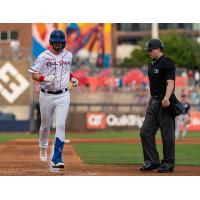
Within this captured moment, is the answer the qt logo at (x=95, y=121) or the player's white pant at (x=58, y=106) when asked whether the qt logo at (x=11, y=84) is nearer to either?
the qt logo at (x=95, y=121)

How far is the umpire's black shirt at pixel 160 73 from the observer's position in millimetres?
11102

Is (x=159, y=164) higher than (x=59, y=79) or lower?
lower

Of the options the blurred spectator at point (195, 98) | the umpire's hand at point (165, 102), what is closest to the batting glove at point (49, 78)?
the umpire's hand at point (165, 102)

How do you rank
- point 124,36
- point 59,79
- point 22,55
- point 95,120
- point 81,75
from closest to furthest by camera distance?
1. point 59,79
2. point 95,120
3. point 22,55
4. point 81,75
5. point 124,36

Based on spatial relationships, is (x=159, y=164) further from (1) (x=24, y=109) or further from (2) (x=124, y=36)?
(2) (x=124, y=36)

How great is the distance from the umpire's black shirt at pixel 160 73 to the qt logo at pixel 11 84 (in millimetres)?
27490

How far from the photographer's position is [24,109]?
3831 centimetres

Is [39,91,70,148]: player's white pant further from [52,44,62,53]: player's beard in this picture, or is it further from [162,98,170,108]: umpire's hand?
[162,98,170,108]: umpire's hand

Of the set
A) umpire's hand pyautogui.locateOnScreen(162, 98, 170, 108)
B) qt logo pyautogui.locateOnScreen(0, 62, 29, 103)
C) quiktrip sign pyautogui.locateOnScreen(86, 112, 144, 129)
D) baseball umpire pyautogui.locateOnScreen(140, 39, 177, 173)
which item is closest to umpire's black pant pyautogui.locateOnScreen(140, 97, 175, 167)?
baseball umpire pyautogui.locateOnScreen(140, 39, 177, 173)

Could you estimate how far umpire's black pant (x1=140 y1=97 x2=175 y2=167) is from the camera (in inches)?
444

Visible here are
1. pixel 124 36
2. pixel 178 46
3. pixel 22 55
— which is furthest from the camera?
pixel 124 36

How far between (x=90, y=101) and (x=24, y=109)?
574 cm

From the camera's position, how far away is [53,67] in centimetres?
1127

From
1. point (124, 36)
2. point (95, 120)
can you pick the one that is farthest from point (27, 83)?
point (124, 36)
